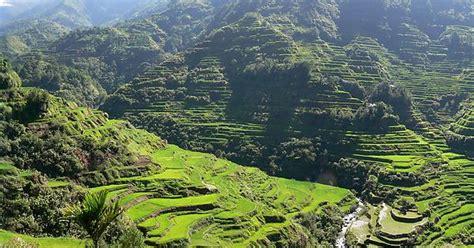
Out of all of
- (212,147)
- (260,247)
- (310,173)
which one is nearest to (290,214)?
(260,247)

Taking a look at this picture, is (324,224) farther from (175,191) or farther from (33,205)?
(33,205)

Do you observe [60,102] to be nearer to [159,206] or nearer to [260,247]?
[159,206]

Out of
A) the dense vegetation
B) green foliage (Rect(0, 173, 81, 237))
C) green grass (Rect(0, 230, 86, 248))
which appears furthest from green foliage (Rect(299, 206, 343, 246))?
green grass (Rect(0, 230, 86, 248))

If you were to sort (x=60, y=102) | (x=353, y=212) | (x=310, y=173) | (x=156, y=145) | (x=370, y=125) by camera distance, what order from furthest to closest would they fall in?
(x=370, y=125), (x=310, y=173), (x=156, y=145), (x=353, y=212), (x=60, y=102)

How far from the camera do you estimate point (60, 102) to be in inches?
2987

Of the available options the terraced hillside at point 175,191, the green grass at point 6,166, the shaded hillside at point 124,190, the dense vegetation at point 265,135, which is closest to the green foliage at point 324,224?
the shaded hillside at point 124,190

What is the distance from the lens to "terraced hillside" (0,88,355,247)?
188ft

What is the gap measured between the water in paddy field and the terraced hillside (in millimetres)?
1509

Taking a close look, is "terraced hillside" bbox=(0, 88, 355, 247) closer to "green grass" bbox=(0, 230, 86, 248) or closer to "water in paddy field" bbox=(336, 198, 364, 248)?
"green grass" bbox=(0, 230, 86, 248)

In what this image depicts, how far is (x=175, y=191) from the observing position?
220 feet

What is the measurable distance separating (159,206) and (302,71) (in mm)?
71486

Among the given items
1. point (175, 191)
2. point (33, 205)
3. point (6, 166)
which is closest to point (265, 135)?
point (175, 191)

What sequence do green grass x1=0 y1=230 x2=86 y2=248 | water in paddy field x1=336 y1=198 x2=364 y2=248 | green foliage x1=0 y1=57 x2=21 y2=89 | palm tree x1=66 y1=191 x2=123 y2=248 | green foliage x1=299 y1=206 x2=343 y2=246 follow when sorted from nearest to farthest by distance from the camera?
palm tree x1=66 y1=191 x2=123 y2=248 < green grass x1=0 y1=230 x2=86 y2=248 < green foliage x1=0 y1=57 x2=21 y2=89 < green foliage x1=299 y1=206 x2=343 y2=246 < water in paddy field x1=336 y1=198 x2=364 y2=248

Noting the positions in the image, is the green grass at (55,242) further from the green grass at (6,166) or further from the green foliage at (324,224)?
the green foliage at (324,224)
